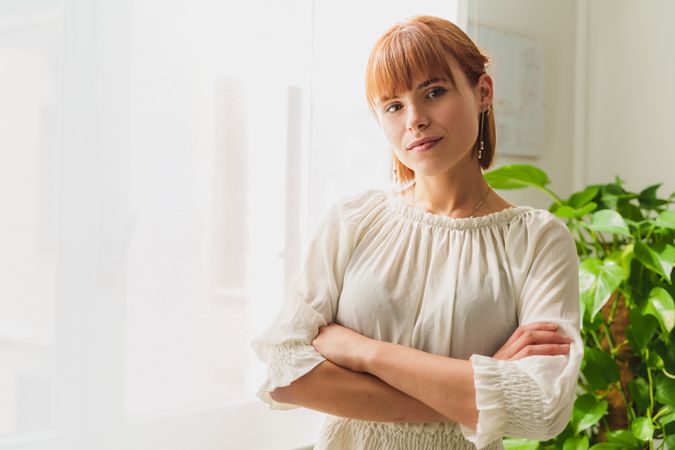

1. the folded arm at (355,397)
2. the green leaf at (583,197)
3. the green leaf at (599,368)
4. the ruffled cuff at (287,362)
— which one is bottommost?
the green leaf at (599,368)

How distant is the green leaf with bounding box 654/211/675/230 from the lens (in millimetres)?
1927

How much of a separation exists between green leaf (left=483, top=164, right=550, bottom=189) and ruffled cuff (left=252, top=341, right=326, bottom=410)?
1.08 m

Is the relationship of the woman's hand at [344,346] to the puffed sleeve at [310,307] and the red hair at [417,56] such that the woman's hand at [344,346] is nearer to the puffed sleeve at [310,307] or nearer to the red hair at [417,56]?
the puffed sleeve at [310,307]

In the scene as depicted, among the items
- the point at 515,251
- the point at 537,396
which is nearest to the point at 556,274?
the point at 515,251

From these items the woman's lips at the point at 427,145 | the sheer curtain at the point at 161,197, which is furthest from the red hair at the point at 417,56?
the sheer curtain at the point at 161,197

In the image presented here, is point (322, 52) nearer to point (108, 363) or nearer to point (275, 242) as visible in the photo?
point (275, 242)

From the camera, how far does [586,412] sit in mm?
2010

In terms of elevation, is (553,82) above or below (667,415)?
above

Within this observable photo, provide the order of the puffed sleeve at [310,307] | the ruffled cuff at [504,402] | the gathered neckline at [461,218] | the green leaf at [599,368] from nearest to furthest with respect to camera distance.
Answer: the ruffled cuff at [504,402] → the puffed sleeve at [310,307] → the gathered neckline at [461,218] → the green leaf at [599,368]

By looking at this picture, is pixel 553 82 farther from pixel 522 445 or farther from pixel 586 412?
pixel 522 445

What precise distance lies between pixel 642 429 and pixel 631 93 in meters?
1.21

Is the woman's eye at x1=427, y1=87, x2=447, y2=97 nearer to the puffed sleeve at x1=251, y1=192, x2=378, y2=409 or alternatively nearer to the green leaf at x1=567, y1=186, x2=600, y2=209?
the puffed sleeve at x1=251, y1=192, x2=378, y2=409

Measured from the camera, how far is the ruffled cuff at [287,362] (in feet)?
3.95

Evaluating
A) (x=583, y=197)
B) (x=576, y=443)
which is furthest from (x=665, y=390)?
(x=583, y=197)
